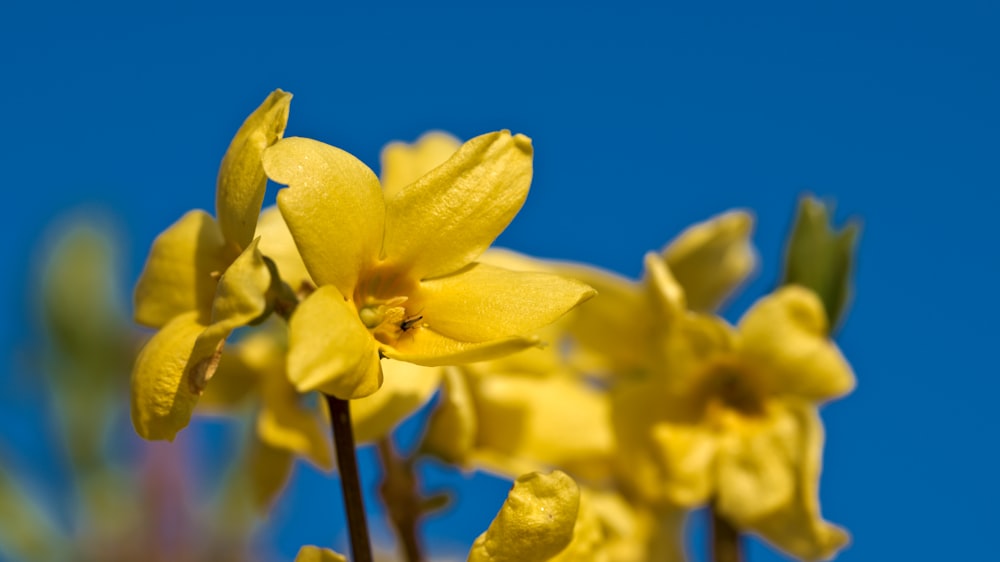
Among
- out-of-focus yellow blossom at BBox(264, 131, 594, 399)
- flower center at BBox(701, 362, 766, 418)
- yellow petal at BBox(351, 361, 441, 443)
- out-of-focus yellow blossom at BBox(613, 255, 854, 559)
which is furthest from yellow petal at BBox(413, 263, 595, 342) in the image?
flower center at BBox(701, 362, 766, 418)

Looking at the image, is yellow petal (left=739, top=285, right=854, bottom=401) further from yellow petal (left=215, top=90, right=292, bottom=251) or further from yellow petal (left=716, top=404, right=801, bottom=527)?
yellow petal (left=215, top=90, right=292, bottom=251)

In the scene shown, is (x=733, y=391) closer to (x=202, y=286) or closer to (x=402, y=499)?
(x=402, y=499)

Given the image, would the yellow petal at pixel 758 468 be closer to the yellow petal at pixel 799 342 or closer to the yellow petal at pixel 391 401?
the yellow petal at pixel 799 342

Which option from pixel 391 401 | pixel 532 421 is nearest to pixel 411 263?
pixel 391 401

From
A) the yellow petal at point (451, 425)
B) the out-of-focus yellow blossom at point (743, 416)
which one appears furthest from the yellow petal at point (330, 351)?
the out-of-focus yellow blossom at point (743, 416)

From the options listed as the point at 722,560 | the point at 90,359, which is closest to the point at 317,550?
the point at 722,560

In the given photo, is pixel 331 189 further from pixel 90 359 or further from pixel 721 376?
pixel 90 359

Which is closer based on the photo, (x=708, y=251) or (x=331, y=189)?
(x=331, y=189)
